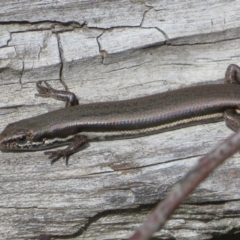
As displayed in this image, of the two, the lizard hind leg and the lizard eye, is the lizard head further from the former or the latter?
the lizard hind leg

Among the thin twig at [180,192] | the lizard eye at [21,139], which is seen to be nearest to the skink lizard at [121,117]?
the lizard eye at [21,139]

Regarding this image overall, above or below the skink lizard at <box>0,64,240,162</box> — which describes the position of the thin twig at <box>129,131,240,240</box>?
above

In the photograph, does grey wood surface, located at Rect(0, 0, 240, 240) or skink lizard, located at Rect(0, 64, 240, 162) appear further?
skink lizard, located at Rect(0, 64, 240, 162)

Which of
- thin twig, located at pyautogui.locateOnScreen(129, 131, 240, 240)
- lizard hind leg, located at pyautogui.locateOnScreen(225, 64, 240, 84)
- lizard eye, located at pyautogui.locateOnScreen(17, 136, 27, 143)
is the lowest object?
lizard eye, located at pyautogui.locateOnScreen(17, 136, 27, 143)

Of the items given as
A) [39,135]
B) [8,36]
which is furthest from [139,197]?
[8,36]

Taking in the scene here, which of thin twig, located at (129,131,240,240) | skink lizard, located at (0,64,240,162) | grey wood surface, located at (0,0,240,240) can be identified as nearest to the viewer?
thin twig, located at (129,131,240,240)

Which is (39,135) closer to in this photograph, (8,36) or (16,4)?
(8,36)

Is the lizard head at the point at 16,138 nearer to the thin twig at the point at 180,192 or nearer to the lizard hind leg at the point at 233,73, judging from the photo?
the lizard hind leg at the point at 233,73

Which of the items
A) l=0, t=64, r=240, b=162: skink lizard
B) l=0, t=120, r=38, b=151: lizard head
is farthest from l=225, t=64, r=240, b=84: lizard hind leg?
l=0, t=120, r=38, b=151: lizard head

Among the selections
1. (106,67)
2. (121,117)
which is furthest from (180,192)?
(106,67)

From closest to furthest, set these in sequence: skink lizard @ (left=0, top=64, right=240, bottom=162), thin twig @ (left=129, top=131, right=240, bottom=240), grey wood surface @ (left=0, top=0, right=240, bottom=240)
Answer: thin twig @ (left=129, top=131, right=240, bottom=240), grey wood surface @ (left=0, top=0, right=240, bottom=240), skink lizard @ (left=0, top=64, right=240, bottom=162)
